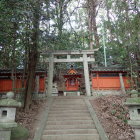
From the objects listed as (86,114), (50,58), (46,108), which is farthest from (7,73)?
(86,114)

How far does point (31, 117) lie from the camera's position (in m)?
7.51

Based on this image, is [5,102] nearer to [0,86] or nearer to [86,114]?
[86,114]

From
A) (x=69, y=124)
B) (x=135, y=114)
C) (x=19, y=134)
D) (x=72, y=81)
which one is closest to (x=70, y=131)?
(x=69, y=124)

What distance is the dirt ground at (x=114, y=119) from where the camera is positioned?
20.1 ft

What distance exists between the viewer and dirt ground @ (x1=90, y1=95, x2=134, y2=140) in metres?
6.14

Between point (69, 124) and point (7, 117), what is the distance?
2.66 metres

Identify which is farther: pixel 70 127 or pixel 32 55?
pixel 32 55

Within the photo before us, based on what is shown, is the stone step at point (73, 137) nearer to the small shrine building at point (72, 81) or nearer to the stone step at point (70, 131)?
the stone step at point (70, 131)

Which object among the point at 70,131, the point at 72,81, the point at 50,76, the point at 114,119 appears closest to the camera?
the point at 70,131

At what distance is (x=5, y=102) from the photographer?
5.47 m

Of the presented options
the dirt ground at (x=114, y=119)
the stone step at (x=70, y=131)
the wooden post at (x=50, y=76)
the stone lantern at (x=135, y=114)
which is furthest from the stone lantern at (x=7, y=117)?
the wooden post at (x=50, y=76)

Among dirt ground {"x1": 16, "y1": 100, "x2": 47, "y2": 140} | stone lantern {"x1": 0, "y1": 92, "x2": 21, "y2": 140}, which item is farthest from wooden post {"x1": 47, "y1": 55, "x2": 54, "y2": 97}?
stone lantern {"x1": 0, "y1": 92, "x2": 21, "y2": 140}

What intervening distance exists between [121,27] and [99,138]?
9.39m

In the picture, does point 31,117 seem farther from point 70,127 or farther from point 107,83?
point 107,83
